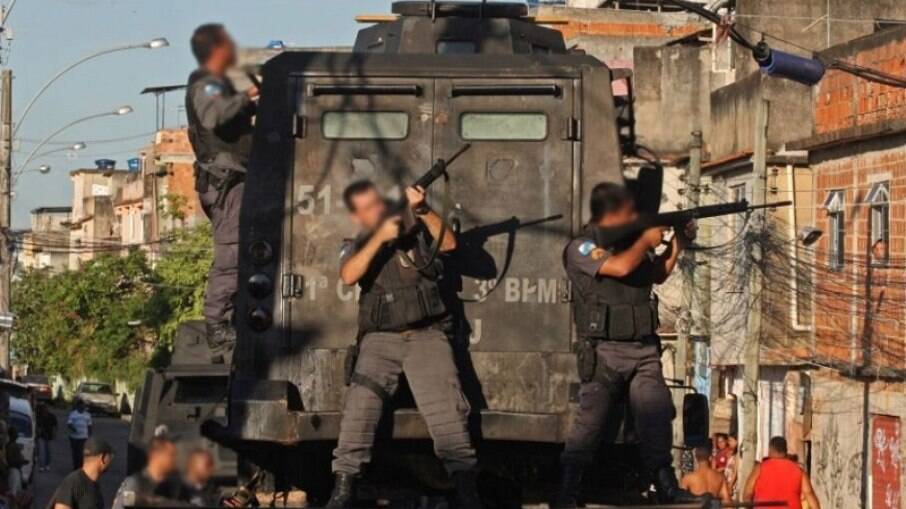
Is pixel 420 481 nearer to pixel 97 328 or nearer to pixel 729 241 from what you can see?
pixel 729 241

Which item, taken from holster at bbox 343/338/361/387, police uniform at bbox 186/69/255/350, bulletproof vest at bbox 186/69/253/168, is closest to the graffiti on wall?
police uniform at bbox 186/69/255/350

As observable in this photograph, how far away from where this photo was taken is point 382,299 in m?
9.73

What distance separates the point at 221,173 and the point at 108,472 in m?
28.7

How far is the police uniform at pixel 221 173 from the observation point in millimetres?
7945

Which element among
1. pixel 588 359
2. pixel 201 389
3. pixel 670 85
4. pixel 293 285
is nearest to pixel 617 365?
pixel 588 359

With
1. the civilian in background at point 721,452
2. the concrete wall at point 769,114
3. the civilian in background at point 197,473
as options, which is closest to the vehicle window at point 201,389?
the civilian in background at point 197,473

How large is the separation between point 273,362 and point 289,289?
0.39 metres

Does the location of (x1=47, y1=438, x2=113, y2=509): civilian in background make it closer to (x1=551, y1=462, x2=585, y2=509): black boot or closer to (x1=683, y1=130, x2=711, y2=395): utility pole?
(x1=551, y1=462, x2=585, y2=509): black boot

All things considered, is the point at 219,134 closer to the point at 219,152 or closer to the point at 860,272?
the point at 219,152

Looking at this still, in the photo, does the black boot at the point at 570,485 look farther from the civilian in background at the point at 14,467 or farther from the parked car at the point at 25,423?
the parked car at the point at 25,423

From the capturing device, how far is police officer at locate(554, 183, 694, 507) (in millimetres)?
9852

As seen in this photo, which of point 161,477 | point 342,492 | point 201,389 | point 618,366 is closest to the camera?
point 161,477

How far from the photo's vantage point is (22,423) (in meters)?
35.2

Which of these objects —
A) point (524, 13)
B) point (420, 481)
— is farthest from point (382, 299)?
point (524, 13)
